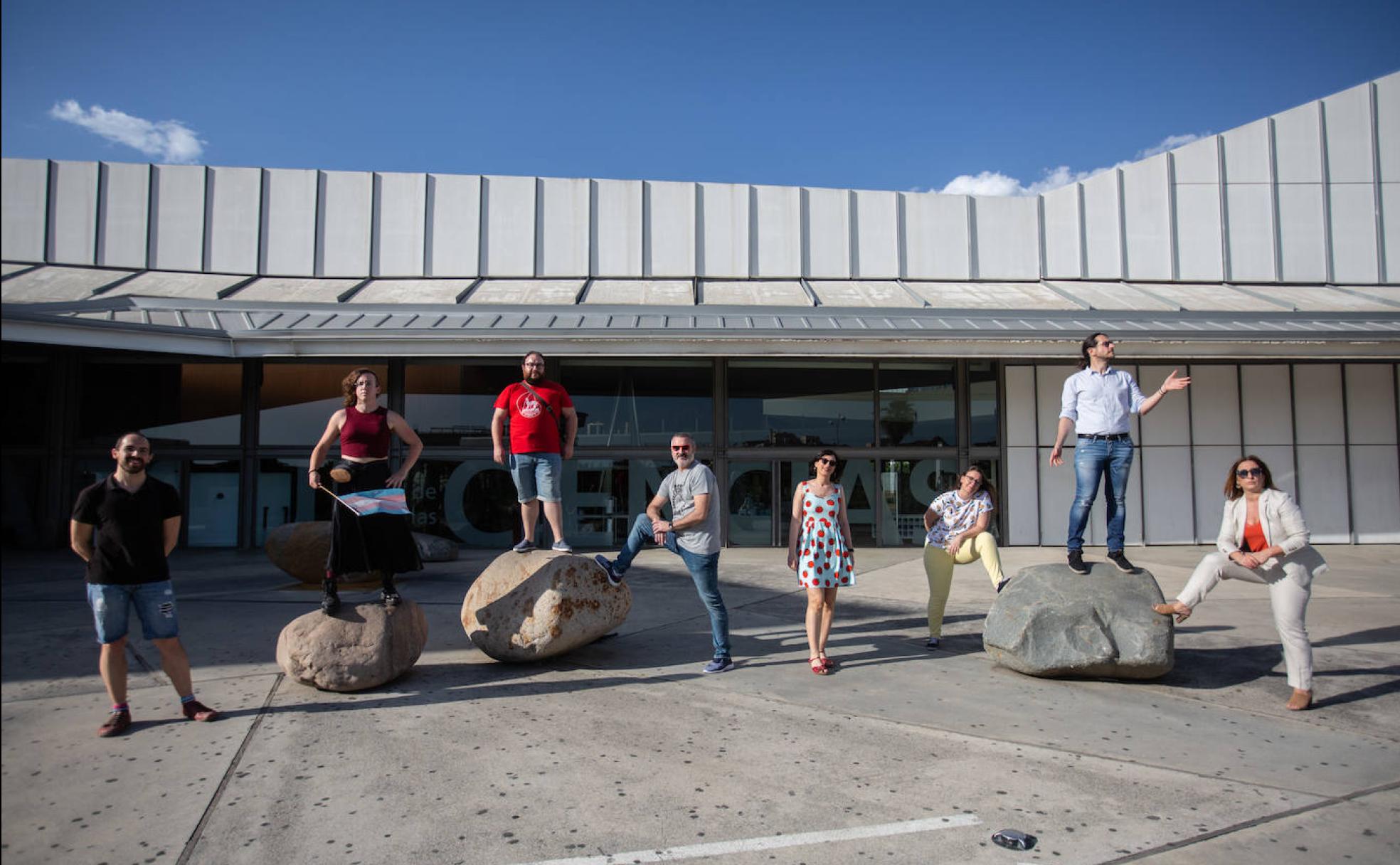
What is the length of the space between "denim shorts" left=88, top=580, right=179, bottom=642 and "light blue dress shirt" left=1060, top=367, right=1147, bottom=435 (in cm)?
605

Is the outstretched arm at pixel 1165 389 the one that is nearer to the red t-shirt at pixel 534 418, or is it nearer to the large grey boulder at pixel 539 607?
the large grey boulder at pixel 539 607

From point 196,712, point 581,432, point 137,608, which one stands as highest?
point 581,432

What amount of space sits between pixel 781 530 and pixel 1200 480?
26.4ft

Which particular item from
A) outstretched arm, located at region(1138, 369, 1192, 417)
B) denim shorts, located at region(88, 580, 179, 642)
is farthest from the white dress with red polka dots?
denim shorts, located at region(88, 580, 179, 642)

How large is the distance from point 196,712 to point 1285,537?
6.86 meters

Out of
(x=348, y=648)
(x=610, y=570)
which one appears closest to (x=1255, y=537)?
(x=610, y=570)

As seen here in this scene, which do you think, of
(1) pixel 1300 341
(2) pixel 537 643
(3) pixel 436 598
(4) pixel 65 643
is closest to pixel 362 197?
(3) pixel 436 598

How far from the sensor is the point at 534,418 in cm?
677

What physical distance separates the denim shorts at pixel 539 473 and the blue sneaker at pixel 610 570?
63 cm

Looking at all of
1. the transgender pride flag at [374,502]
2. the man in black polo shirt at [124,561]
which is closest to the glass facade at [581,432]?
the transgender pride flag at [374,502]

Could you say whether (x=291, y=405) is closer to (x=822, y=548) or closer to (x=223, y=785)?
(x=822, y=548)

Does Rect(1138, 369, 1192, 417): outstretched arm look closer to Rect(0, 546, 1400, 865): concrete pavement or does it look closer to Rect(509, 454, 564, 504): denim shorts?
Rect(0, 546, 1400, 865): concrete pavement

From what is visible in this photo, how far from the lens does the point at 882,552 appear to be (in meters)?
14.9

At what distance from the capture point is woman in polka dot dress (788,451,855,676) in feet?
20.7
